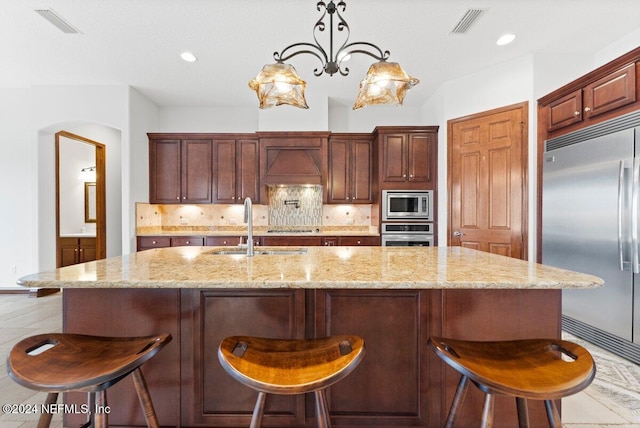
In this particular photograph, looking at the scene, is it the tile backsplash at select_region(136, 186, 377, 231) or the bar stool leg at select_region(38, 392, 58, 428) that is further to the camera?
the tile backsplash at select_region(136, 186, 377, 231)

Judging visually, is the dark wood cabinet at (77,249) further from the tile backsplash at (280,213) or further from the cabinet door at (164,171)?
the cabinet door at (164,171)

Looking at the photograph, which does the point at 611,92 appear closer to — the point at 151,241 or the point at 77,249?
the point at 151,241

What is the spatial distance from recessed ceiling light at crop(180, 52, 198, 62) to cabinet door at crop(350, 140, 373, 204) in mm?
2304

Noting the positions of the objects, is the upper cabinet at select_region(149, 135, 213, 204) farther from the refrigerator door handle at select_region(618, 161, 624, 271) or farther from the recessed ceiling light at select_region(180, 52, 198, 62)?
the refrigerator door handle at select_region(618, 161, 624, 271)

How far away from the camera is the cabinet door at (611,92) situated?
240cm

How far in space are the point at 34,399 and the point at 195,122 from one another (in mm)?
4028

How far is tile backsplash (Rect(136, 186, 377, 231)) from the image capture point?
4.91 metres

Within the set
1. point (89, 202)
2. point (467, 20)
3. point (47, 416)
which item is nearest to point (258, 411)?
point (47, 416)

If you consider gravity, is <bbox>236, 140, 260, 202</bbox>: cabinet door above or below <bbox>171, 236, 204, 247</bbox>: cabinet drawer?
above

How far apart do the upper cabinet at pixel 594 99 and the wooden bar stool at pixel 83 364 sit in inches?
137

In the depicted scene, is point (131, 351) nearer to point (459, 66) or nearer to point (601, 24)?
point (459, 66)

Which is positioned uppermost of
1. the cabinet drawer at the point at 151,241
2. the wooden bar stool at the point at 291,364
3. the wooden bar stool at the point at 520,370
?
the cabinet drawer at the point at 151,241

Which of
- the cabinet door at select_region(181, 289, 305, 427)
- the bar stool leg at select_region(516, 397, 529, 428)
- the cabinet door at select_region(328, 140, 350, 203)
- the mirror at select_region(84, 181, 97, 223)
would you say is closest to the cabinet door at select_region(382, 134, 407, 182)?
the cabinet door at select_region(328, 140, 350, 203)

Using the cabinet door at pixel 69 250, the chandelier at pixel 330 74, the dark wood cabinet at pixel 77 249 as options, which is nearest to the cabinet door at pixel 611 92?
the chandelier at pixel 330 74
